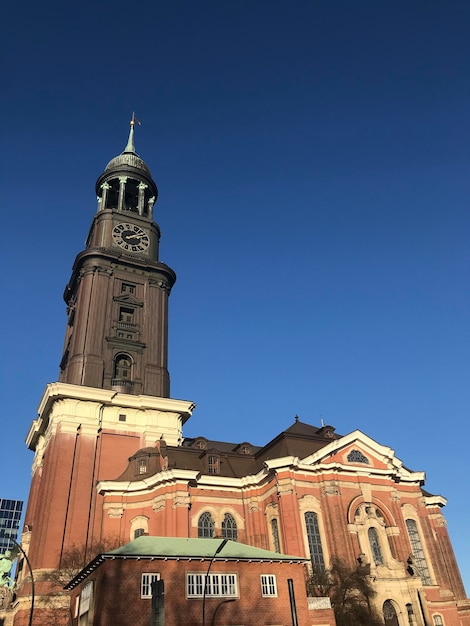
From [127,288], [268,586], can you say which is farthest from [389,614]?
[127,288]

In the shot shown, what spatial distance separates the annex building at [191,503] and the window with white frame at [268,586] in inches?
2.6

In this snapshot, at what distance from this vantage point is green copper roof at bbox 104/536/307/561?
27.6 metres

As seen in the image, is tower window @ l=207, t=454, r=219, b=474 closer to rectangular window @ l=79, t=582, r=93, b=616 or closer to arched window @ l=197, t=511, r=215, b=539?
arched window @ l=197, t=511, r=215, b=539

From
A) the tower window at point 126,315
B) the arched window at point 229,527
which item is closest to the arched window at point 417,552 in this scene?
the arched window at point 229,527

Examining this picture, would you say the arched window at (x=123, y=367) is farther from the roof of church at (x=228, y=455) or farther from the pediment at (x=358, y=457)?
the pediment at (x=358, y=457)

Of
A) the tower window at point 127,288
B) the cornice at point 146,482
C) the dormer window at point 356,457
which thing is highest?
the tower window at point 127,288

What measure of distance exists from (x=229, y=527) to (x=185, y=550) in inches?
567

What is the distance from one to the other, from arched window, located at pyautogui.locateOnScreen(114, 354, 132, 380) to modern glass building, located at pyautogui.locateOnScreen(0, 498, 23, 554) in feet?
503

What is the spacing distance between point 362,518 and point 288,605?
13.7 metres

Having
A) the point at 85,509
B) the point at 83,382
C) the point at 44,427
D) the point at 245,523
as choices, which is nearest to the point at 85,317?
the point at 83,382

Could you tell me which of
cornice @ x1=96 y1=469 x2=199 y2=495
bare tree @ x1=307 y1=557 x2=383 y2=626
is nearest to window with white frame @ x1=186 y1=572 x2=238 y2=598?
bare tree @ x1=307 y1=557 x2=383 y2=626

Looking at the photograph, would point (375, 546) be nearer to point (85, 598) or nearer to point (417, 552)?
point (417, 552)

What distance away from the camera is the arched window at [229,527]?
4219cm

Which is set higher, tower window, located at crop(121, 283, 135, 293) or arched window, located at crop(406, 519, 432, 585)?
tower window, located at crop(121, 283, 135, 293)
